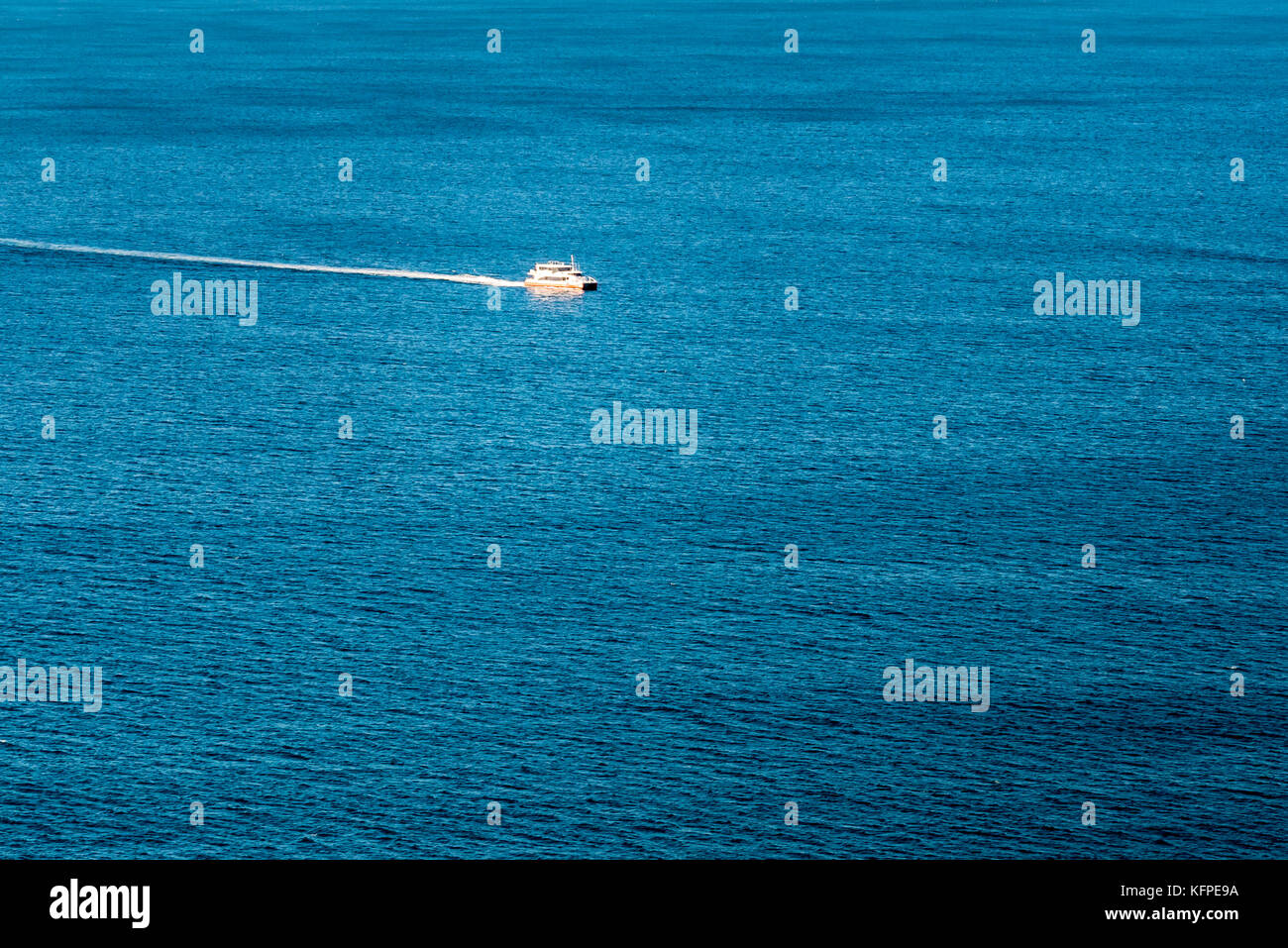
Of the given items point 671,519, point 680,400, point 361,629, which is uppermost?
point 680,400

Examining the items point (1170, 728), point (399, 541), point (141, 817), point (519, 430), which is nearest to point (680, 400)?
point (519, 430)

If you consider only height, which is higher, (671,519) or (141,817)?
(671,519)

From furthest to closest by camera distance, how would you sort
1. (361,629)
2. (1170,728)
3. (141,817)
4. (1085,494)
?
1. (1085,494)
2. (361,629)
3. (1170,728)
4. (141,817)

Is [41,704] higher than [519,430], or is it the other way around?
[519,430]

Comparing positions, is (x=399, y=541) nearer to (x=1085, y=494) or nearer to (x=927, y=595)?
(x=927, y=595)

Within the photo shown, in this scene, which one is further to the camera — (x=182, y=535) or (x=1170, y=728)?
(x=182, y=535)
